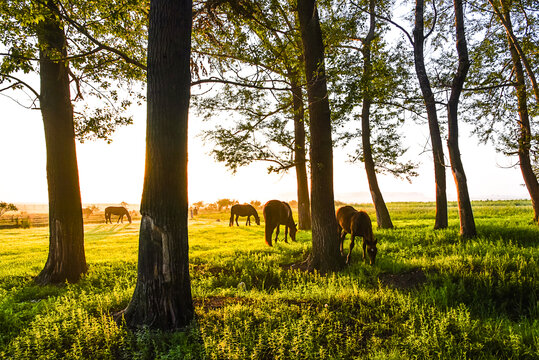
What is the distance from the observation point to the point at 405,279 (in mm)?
7273

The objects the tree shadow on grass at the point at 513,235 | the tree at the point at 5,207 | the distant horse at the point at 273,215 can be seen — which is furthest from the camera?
the tree at the point at 5,207

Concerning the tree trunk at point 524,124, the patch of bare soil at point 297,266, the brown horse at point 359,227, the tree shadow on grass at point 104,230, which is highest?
the tree trunk at point 524,124

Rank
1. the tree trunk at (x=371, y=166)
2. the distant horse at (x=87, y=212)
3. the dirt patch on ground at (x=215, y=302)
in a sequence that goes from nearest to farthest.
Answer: the dirt patch on ground at (x=215, y=302)
the tree trunk at (x=371, y=166)
the distant horse at (x=87, y=212)

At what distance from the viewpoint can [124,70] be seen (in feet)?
32.5

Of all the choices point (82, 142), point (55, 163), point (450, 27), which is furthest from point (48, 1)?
point (450, 27)

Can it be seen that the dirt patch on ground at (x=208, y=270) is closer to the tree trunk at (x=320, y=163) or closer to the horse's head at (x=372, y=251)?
the tree trunk at (x=320, y=163)

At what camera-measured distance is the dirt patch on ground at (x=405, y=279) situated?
6876mm

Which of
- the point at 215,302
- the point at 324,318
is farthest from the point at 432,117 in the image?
the point at 215,302

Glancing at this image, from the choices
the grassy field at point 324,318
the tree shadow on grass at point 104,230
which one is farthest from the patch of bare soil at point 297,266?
the tree shadow on grass at point 104,230

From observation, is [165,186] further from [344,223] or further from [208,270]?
[344,223]

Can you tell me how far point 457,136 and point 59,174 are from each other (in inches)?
585

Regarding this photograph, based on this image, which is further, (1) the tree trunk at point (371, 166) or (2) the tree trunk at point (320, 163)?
(1) the tree trunk at point (371, 166)

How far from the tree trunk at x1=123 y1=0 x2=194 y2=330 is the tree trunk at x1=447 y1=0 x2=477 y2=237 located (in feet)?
36.8

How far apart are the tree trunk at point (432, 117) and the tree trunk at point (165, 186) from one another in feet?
40.5
